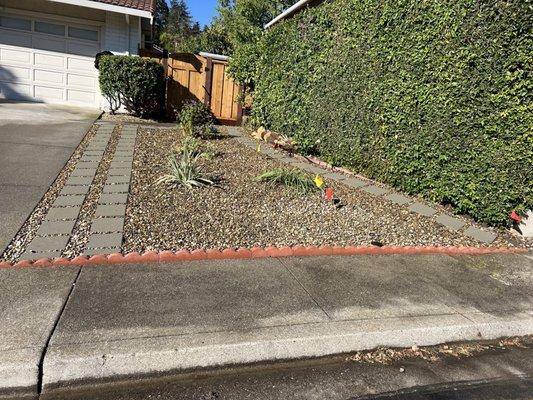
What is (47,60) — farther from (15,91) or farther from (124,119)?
(124,119)

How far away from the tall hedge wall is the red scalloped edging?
1204mm

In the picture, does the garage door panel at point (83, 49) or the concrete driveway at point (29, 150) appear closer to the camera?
the concrete driveway at point (29, 150)

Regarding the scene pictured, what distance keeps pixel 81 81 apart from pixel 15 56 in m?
1.80

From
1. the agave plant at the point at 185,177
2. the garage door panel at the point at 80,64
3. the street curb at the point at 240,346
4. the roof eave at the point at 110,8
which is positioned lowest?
the street curb at the point at 240,346

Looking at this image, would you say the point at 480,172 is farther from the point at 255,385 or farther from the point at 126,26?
the point at 126,26

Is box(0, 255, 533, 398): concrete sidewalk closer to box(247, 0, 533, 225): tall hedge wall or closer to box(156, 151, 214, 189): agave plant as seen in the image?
box(247, 0, 533, 225): tall hedge wall

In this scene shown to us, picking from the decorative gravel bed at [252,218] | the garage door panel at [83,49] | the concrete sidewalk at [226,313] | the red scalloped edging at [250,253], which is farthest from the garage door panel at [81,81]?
the concrete sidewalk at [226,313]

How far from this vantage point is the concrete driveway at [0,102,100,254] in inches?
189

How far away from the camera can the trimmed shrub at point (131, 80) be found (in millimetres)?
10805

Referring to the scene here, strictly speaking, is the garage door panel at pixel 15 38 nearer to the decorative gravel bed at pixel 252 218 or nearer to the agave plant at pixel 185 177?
the decorative gravel bed at pixel 252 218

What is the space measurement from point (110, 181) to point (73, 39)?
8351mm

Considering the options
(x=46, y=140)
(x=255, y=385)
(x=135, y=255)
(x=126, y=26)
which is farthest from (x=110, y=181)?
(x=126, y=26)

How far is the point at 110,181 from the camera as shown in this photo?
5.90 meters

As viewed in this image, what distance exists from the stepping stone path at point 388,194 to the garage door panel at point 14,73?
7.04 meters
